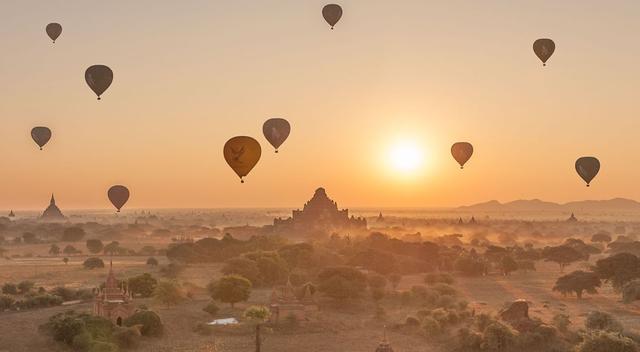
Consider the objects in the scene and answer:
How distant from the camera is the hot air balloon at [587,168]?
7931cm

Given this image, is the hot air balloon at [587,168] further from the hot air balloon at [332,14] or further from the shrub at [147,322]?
the shrub at [147,322]

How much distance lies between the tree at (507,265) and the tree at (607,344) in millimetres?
49440

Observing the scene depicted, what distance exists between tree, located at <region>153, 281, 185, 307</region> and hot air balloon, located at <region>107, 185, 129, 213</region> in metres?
40.8

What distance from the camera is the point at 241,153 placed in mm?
65312

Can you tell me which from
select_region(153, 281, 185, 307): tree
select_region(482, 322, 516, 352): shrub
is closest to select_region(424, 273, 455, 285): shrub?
select_region(153, 281, 185, 307): tree

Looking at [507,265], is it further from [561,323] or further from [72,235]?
[72,235]

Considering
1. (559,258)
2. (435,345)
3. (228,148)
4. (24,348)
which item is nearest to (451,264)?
(559,258)

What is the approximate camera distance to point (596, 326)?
48531mm

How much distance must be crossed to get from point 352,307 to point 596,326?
68.6 feet

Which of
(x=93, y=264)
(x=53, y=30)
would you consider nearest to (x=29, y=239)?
(x=93, y=264)

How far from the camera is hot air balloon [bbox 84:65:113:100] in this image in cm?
7119

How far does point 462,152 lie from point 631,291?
98.8 feet

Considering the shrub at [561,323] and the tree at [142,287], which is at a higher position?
the tree at [142,287]

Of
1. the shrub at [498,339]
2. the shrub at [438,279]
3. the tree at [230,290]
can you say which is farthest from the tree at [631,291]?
the tree at [230,290]
